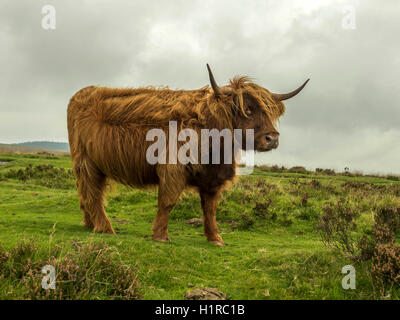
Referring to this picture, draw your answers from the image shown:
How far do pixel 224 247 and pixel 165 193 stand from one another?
5.77 ft

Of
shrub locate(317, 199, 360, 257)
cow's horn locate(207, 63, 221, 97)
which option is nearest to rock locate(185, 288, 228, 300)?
shrub locate(317, 199, 360, 257)

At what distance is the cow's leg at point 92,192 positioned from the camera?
7734 millimetres

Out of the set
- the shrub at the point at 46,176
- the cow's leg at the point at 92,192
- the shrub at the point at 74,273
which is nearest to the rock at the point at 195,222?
the cow's leg at the point at 92,192

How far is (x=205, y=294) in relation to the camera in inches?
182

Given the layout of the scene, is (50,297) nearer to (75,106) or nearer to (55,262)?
(55,262)

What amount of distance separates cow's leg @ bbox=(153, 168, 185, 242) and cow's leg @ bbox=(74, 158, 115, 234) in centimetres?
124

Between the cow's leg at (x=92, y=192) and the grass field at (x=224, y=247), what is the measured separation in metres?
0.36

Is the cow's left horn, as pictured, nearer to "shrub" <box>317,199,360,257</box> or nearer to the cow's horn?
the cow's horn

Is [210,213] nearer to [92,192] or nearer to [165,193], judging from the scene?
[165,193]

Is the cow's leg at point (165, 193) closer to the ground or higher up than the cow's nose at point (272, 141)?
closer to the ground

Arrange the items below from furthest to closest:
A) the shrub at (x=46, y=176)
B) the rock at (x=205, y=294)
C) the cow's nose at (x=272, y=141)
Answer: the shrub at (x=46, y=176) < the cow's nose at (x=272, y=141) < the rock at (x=205, y=294)

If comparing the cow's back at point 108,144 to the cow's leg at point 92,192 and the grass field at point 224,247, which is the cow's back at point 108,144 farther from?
the grass field at point 224,247

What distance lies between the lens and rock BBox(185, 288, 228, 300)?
456cm
